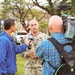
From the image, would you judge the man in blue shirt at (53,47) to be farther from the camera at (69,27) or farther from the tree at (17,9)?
the tree at (17,9)

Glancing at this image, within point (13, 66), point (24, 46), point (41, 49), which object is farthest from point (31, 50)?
point (41, 49)

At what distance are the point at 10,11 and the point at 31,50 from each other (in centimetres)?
3409

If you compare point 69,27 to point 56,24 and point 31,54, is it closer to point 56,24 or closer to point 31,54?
point 56,24

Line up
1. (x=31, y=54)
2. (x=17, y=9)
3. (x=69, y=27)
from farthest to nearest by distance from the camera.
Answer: (x=17, y=9), (x=31, y=54), (x=69, y=27)

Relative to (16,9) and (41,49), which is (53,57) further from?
(16,9)

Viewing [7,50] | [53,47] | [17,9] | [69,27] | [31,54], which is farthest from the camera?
[17,9]

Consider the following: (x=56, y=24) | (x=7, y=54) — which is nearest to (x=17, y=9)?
(x=7, y=54)

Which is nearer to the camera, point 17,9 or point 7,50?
point 7,50

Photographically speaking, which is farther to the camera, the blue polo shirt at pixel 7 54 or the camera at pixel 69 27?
the blue polo shirt at pixel 7 54

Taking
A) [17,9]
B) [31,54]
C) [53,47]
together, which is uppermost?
[53,47]

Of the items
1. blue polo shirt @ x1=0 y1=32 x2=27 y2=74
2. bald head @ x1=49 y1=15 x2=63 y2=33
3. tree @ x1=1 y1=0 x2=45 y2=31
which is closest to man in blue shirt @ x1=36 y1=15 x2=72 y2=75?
bald head @ x1=49 y1=15 x2=63 y2=33

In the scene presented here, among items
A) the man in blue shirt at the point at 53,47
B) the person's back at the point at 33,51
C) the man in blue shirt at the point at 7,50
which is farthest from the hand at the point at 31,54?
the man in blue shirt at the point at 53,47

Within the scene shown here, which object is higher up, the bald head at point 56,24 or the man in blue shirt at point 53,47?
the bald head at point 56,24

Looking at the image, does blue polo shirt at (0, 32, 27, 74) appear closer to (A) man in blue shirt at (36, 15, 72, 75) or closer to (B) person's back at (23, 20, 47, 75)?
(B) person's back at (23, 20, 47, 75)
